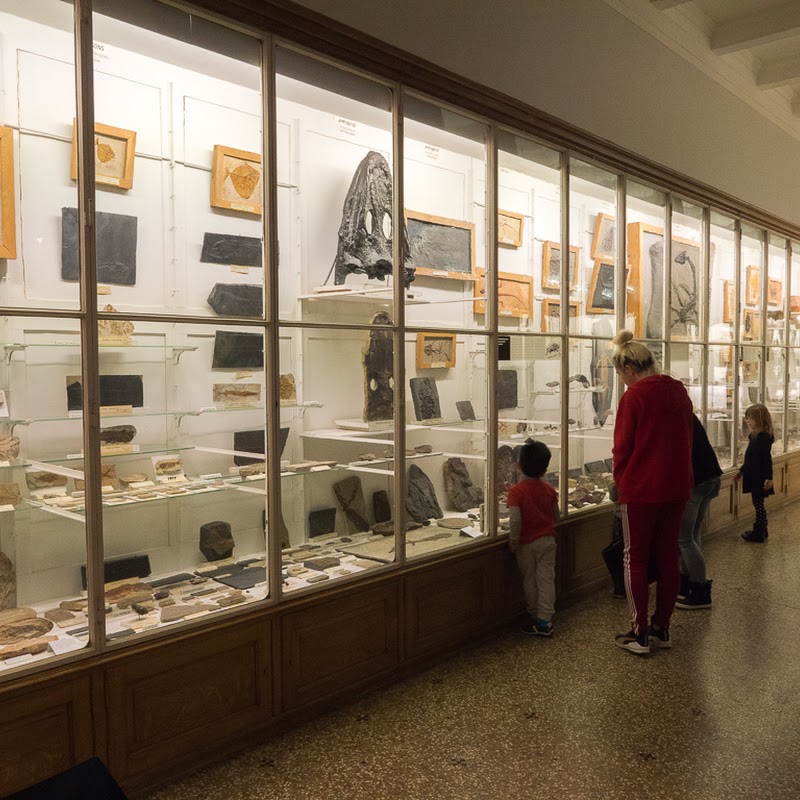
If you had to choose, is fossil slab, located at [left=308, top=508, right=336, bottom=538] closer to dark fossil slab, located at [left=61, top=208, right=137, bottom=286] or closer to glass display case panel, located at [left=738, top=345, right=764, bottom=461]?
dark fossil slab, located at [left=61, top=208, right=137, bottom=286]

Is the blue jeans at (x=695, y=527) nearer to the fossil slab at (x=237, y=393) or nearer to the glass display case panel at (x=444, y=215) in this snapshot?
the glass display case panel at (x=444, y=215)

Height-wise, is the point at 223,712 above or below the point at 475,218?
below

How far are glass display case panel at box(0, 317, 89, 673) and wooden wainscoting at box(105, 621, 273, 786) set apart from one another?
11.7 inches

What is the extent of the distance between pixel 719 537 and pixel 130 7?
6430 millimetres

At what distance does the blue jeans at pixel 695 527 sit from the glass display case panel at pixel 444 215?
72.0 inches

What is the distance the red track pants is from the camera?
160 inches

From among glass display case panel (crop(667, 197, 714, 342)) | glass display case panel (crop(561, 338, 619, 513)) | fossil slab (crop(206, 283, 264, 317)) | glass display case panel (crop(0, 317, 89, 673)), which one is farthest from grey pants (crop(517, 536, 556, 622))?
glass display case panel (crop(667, 197, 714, 342))

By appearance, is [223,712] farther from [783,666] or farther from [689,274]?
[689,274]

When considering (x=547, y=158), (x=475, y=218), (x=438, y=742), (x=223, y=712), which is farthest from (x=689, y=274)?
(x=223, y=712)

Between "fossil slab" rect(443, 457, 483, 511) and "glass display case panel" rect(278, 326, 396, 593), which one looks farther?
"fossil slab" rect(443, 457, 483, 511)

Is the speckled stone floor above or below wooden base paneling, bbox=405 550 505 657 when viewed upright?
below

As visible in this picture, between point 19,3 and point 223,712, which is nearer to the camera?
point 19,3

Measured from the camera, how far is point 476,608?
14.4 ft

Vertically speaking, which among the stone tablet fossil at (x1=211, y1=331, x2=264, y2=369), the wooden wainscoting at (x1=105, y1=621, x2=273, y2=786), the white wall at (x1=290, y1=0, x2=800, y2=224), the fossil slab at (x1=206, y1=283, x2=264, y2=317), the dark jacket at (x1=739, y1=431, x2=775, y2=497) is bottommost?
the wooden wainscoting at (x1=105, y1=621, x2=273, y2=786)
